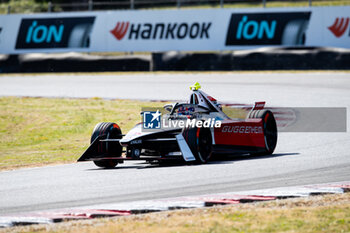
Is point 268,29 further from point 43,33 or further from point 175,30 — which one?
point 43,33

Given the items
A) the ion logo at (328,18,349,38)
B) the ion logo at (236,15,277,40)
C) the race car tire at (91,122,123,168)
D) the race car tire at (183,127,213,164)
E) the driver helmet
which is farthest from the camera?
the ion logo at (236,15,277,40)

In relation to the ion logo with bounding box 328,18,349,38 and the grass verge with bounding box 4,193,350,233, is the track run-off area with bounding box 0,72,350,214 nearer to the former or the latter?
the grass verge with bounding box 4,193,350,233

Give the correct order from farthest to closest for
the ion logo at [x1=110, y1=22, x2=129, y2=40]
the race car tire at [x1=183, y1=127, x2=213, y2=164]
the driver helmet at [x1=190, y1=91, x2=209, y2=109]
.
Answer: the ion logo at [x1=110, y1=22, x2=129, y2=40]
the driver helmet at [x1=190, y1=91, x2=209, y2=109]
the race car tire at [x1=183, y1=127, x2=213, y2=164]

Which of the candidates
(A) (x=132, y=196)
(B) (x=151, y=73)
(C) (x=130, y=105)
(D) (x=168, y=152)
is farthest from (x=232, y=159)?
(B) (x=151, y=73)

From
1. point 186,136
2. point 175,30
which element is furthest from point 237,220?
point 175,30

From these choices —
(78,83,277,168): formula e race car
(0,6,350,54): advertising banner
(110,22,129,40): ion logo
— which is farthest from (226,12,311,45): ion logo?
(78,83,277,168): formula e race car

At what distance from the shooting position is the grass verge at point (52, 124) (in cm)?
1311

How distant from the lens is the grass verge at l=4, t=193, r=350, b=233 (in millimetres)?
6477

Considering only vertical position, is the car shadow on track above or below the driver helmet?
below

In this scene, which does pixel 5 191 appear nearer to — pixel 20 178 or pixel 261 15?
pixel 20 178

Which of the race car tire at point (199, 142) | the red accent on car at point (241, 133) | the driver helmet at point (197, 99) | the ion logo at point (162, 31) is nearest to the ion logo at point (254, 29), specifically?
the ion logo at point (162, 31)

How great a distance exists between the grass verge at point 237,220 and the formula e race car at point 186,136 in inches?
110

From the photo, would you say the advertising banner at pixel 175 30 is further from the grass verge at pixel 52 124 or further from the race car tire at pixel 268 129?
the race car tire at pixel 268 129

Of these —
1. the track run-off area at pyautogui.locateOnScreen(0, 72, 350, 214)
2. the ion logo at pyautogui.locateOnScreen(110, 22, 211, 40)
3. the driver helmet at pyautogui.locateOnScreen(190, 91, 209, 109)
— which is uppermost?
the ion logo at pyautogui.locateOnScreen(110, 22, 211, 40)
